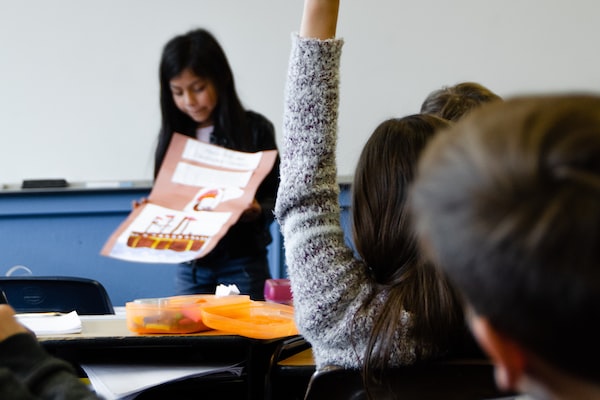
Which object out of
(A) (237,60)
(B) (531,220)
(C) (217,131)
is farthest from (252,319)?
(A) (237,60)

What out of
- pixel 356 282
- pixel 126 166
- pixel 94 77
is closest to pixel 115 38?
pixel 94 77

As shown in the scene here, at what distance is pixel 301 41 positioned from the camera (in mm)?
1067

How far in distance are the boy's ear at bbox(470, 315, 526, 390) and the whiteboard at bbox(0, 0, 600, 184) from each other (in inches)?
108

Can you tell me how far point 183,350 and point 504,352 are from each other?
38.2 inches

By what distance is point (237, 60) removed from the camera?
3.21 m

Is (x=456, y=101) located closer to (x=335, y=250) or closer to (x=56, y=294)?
(x=335, y=250)

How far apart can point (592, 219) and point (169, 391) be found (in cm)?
112

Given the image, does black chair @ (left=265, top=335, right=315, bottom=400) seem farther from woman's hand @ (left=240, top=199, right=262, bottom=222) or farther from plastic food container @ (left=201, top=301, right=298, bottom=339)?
woman's hand @ (left=240, top=199, right=262, bottom=222)

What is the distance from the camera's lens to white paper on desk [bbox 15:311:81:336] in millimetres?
1391

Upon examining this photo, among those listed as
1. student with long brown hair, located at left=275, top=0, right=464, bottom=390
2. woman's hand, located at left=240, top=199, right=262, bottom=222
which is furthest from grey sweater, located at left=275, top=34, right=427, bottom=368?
woman's hand, located at left=240, top=199, right=262, bottom=222

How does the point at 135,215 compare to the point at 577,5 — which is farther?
the point at 577,5


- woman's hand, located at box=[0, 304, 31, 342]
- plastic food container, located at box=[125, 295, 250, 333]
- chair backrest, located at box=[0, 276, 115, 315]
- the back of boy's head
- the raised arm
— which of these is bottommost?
chair backrest, located at box=[0, 276, 115, 315]

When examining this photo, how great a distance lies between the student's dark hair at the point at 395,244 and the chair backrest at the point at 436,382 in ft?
0.08

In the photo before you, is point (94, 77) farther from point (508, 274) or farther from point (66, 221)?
point (508, 274)
